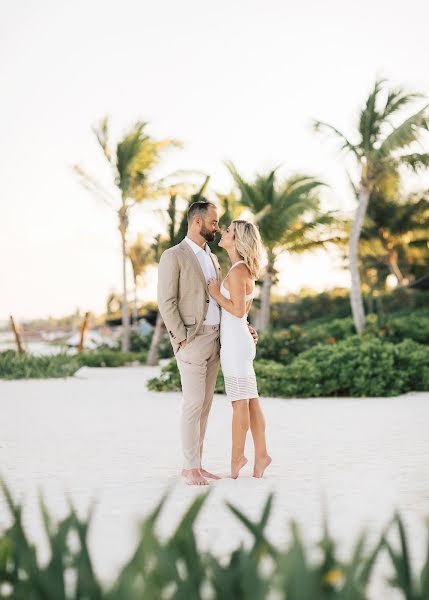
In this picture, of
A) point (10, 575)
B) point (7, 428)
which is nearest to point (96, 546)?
point (10, 575)

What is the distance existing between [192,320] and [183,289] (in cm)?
23

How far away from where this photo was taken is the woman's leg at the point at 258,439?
20.9ft

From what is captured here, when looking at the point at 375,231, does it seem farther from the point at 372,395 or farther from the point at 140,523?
the point at 140,523

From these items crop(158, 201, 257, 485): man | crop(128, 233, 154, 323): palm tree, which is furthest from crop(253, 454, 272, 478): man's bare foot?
crop(128, 233, 154, 323): palm tree

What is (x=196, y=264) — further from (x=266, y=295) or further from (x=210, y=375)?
(x=266, y=295)

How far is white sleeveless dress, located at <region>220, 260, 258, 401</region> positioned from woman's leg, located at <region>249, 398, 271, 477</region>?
0.13 metres

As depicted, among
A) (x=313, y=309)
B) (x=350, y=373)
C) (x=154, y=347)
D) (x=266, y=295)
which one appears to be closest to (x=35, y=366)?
(x=154, y=347)

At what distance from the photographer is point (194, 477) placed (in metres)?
6.16

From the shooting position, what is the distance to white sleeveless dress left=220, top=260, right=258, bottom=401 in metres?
6.36

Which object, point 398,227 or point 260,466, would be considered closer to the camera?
point 260,466

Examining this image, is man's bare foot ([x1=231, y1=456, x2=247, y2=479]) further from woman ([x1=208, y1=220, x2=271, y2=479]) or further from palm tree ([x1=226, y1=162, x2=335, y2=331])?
palm tree ([x1=226, y1=162, x2=335, y2=331])

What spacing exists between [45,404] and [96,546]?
8811mm

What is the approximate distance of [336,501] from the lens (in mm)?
5480

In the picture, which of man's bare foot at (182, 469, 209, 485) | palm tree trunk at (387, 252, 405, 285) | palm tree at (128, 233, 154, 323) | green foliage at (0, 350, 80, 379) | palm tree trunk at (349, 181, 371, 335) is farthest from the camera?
palm tree at (128, 233, 154, 323)
